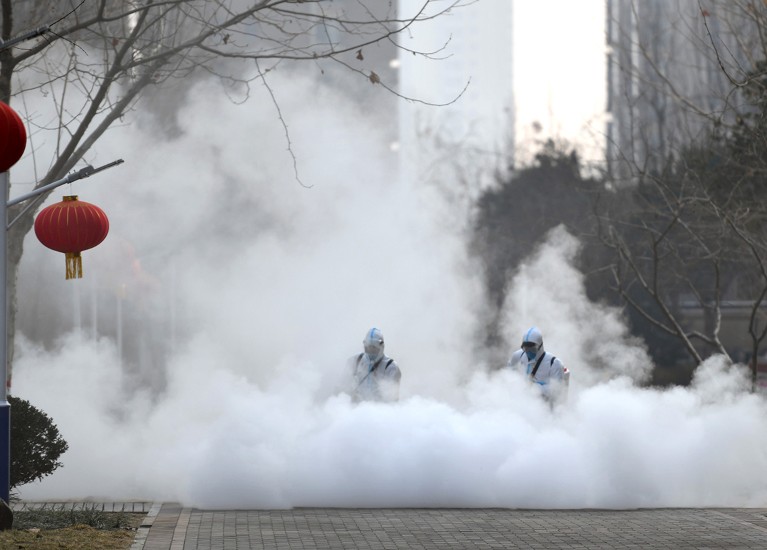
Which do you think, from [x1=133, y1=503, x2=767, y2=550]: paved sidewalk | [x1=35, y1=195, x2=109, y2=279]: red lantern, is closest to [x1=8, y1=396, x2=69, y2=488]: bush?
[x1=133, y1=503, x2=767, y2=550]: paved sidewalk

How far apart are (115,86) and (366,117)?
12.2 feet

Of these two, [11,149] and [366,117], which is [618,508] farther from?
[366,117]

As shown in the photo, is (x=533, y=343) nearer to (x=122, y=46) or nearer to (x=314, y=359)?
(x=122, y=46)

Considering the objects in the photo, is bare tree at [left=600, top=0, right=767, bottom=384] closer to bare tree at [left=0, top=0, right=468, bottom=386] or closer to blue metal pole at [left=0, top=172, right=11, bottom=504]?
bare tree at [left=0, top=0, right=468, bottom=386]

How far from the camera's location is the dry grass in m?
8.17

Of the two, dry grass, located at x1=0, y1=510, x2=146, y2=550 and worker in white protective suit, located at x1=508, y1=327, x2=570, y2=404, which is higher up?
worker in white protective suit, located at x1=508, y1=327, x2=570, y2=404

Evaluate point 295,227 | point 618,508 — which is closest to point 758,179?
point 295,227

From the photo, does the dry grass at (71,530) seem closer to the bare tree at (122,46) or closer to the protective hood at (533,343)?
the bare tree at (122,46)

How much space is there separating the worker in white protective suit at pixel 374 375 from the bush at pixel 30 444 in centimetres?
364

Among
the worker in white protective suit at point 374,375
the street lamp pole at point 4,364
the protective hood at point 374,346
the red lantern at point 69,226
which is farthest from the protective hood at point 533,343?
the street lamp pole at point 4,364

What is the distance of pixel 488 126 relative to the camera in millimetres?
52500

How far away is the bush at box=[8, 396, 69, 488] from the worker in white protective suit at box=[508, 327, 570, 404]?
480 cm

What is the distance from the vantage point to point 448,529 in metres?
9.25

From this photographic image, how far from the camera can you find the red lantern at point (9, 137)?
785 cm
